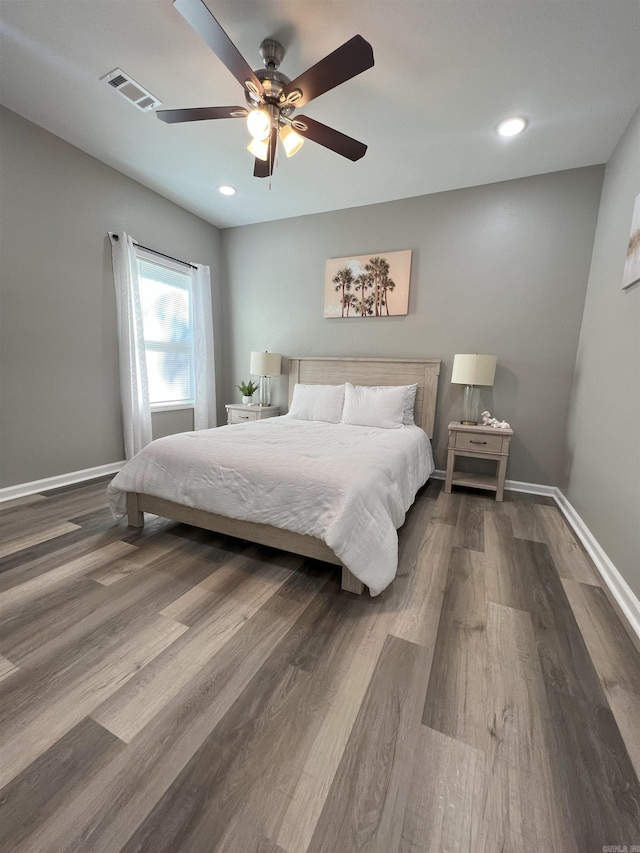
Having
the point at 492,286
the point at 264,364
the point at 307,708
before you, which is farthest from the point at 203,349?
the point at 307,708

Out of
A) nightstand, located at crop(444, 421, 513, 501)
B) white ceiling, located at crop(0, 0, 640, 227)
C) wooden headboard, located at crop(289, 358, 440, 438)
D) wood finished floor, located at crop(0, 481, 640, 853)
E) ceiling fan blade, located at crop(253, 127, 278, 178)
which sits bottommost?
wood finished floor, located at crop(0, 481, 640, 853)

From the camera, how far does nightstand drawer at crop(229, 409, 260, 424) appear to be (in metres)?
3.99

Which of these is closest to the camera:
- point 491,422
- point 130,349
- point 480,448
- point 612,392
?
point 612,392

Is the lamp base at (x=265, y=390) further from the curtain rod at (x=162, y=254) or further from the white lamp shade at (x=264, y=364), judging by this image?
the curtain rod at (x=162, y=254)

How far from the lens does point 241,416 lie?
407 centimetres

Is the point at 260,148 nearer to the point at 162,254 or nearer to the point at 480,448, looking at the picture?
the point at 162,254

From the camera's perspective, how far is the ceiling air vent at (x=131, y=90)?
2072 millimetres

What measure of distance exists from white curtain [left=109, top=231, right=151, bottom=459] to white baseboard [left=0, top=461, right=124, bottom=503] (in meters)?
0.25

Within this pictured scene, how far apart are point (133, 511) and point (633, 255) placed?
3.48 meters

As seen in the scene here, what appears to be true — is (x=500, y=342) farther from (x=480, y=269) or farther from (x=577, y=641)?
(x=577, y=641)

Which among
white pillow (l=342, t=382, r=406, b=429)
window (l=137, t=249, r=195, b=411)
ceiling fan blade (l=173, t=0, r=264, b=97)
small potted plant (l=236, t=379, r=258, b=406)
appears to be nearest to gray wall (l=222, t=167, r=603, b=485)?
white pillow (l=342, t=382, r=406, b=429)

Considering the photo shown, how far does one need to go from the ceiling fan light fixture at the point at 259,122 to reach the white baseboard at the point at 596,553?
3.01 m

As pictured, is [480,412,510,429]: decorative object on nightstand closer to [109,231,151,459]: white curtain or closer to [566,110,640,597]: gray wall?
[566,110,640,597]: gray wall

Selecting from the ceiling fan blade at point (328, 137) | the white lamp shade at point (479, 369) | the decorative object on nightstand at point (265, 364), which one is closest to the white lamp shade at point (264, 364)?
the decorative object on nightstand at point (265, 364)
